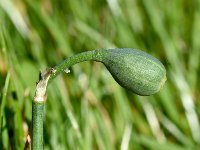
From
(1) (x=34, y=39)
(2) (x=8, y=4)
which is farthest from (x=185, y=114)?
(2) (x=8, y=4)

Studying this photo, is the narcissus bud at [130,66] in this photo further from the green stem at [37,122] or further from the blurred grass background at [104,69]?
the blurred grass background at [104,69]

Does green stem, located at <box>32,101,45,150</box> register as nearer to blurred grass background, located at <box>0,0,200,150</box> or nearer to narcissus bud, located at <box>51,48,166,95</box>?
narcissus bud, located at <box>51,48,166,95</box>

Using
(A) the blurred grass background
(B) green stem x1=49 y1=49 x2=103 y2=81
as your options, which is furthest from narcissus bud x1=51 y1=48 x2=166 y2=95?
(A) the blurred grass background

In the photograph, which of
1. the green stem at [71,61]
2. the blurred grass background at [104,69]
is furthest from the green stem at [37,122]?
the blurred grass background at [104,69]

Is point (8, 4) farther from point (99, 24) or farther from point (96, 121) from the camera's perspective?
point (96, 121)

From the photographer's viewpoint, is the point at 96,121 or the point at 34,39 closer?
the point at 96,121
